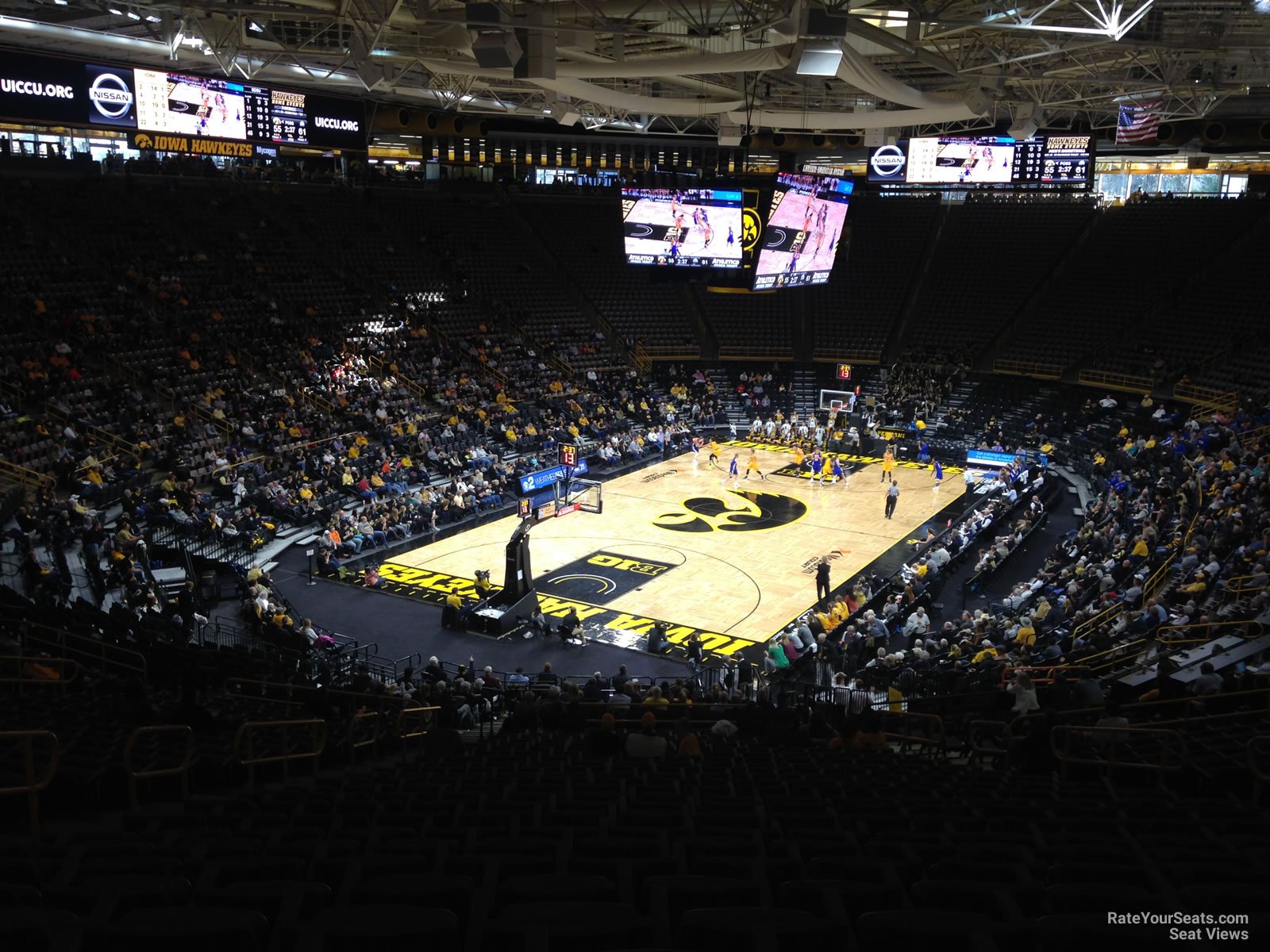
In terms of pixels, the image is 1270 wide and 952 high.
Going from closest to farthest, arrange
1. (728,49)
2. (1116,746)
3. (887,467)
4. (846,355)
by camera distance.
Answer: (1116,746)
(728,49)
(887,467)
(846,355)

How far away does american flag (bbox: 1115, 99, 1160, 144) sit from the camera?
36.6 meters

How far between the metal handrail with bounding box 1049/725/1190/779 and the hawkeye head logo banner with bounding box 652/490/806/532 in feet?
65.9

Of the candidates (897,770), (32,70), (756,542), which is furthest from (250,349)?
(897,770)

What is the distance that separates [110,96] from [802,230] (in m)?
21.8

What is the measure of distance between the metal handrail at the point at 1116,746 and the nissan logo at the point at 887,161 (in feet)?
124

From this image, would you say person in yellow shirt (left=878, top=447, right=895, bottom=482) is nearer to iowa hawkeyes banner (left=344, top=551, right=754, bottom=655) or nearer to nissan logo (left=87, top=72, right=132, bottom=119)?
iowa hawkeyes banner (left=344, top=551, right=754, bottom=655)

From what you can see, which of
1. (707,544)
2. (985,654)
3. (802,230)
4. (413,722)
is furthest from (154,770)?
(802,230)

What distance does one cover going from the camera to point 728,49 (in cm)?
2881

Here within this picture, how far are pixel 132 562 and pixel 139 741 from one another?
13.3 meters

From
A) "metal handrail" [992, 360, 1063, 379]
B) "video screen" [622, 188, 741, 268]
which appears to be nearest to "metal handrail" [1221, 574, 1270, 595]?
"video screen" [622, 188, 741, 268]

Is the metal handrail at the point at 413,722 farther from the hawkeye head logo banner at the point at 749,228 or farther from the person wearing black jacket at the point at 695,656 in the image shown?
the hawkeye head logo banner at the point at 749,228

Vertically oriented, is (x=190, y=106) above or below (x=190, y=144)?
above

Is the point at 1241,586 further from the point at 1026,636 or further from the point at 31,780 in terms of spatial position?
the point at 31,780

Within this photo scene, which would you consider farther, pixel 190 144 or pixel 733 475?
pixel 733 475
